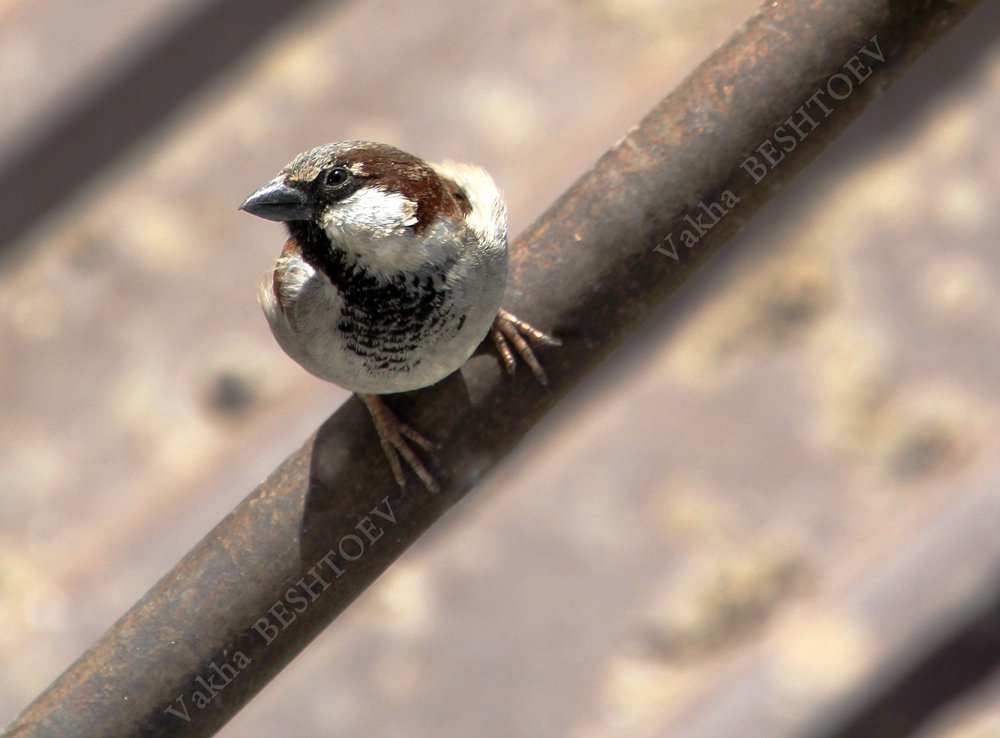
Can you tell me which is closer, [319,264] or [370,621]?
[319,264]

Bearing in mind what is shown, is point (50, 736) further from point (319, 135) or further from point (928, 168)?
point (928, 168)

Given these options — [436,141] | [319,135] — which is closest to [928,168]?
[436,141]

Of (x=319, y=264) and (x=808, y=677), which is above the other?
(x=319, y=264)

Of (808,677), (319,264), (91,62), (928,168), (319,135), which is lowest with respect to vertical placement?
(808,677)

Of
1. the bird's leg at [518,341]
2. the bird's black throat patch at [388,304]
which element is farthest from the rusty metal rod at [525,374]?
the bird's black throat patch at [388,304]

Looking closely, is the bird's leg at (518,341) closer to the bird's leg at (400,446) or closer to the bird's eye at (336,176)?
the bird's leg at (400,446)

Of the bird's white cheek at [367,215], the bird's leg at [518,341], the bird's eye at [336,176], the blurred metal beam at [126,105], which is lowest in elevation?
the bird's leg at [518,341]

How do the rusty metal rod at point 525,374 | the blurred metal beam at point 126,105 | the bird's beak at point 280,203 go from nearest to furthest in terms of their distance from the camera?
the rusty metal rod at point 525,374, the bird's beak at point 280,203, the blurred metal beam at point 126,105

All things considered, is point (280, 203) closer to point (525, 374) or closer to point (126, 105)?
point (525, 374)
